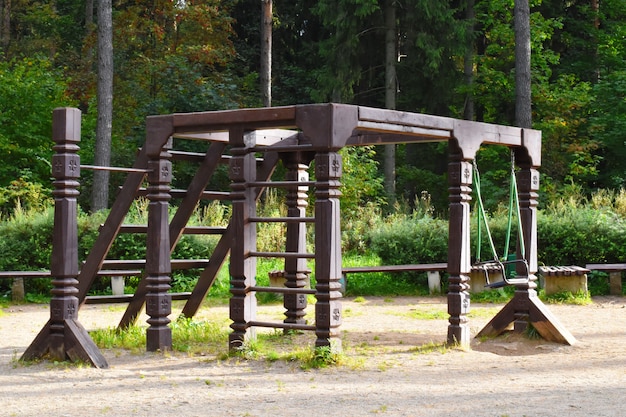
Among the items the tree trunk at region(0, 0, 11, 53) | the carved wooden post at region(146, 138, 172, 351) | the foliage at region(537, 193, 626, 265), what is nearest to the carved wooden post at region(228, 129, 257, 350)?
the carved wooden post at region(146, 138, 172, 351)

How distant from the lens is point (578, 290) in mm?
14117

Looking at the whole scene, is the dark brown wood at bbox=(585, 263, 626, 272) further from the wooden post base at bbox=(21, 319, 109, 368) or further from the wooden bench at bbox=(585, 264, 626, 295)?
the wooden post base at bbox=(21, 319, 109, 368)

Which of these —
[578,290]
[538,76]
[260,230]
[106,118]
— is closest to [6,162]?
[106,118]

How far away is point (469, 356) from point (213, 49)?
797 inches

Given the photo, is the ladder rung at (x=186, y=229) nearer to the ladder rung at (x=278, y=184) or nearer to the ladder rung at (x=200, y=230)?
the ladder rung at (x=200, y=230)

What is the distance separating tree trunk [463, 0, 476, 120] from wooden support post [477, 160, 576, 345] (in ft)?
49.6

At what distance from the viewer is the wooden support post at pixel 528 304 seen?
1027 cm

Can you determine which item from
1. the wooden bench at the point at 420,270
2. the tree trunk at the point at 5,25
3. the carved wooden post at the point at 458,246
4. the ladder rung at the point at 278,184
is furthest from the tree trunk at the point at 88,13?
the carved wooden post at the point at 458,246

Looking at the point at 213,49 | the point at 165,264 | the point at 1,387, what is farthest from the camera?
the point at 213,49

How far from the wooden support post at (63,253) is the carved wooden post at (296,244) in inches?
104

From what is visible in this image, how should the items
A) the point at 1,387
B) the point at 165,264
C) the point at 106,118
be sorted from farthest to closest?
the point at 106,118
the point at 165,264
the point at 1,387

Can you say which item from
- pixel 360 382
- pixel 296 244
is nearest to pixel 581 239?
pixel 296 244

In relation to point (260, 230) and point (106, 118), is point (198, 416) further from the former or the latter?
point (106, 118)

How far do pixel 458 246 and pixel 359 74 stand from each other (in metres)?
17.2
